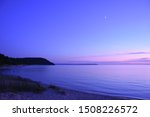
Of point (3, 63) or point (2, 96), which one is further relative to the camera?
point (3, 63)

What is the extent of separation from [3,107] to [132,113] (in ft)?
21.6

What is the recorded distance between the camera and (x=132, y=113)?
9.92 meters

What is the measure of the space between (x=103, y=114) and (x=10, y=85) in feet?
33.4

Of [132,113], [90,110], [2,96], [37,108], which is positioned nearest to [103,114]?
[90,110]

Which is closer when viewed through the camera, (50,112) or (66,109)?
(50,112)

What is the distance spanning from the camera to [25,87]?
16984 millimetres

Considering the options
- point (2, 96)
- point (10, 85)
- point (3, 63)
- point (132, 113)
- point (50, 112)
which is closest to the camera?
point (50, 112)

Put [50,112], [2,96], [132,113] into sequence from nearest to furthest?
1. [50,112]
2. [132,113]
3. [2,96]

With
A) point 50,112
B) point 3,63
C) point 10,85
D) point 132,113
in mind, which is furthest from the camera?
point 3,63

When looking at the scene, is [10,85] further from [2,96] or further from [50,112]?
[50,112]

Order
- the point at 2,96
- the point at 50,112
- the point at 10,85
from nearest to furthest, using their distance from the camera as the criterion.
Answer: the point at 50,112, the point at 2,96, the point at 10,85

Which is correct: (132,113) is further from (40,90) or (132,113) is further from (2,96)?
(40,90)

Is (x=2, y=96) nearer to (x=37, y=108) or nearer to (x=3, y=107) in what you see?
(x=3, y=107)

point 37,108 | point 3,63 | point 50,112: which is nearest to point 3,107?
point 37,108
